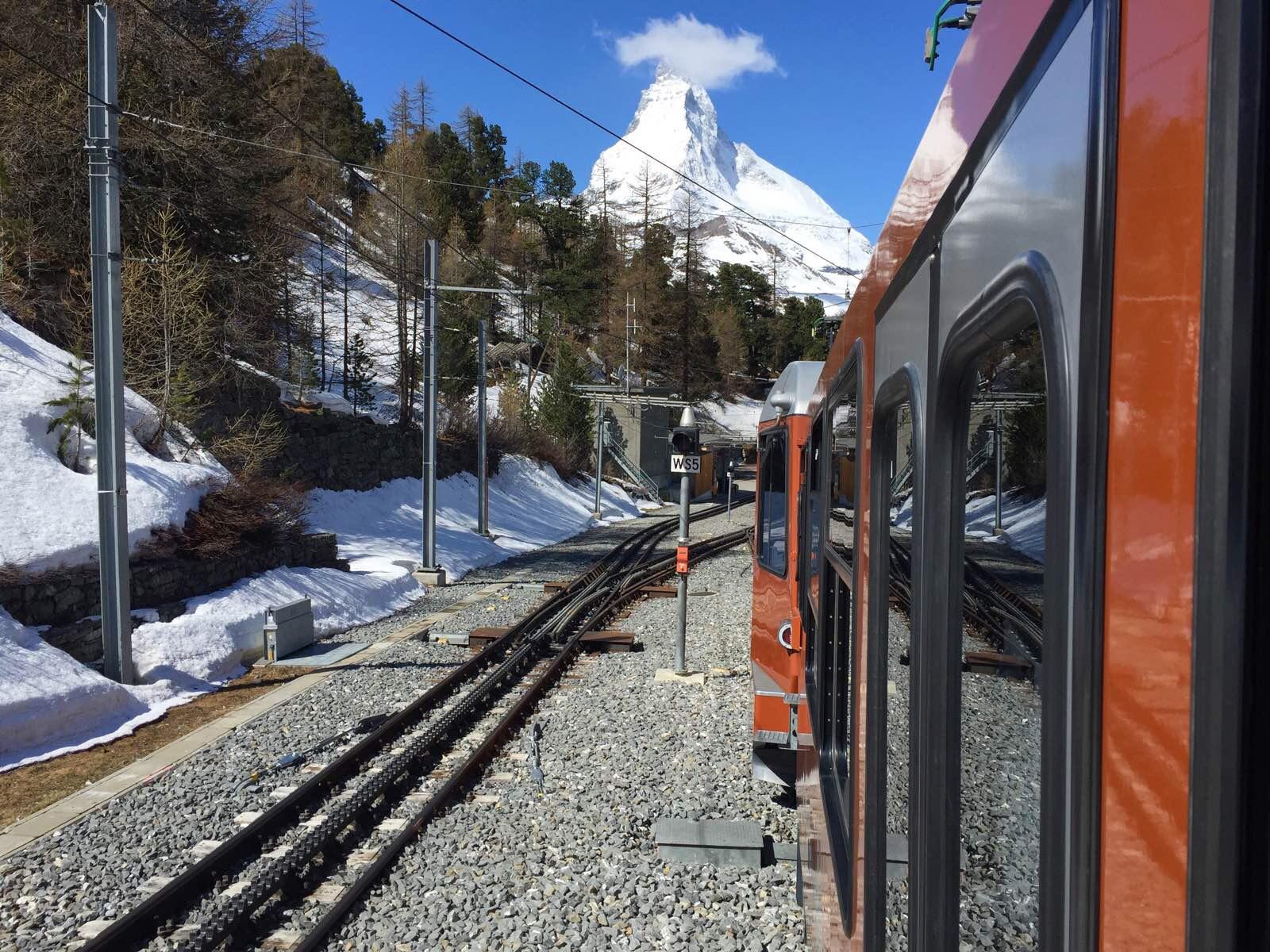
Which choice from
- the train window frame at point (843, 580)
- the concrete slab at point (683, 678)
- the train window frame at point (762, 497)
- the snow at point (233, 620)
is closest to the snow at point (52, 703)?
the snow at point (233, 620)

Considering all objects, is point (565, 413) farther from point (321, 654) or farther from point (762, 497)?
point (762, 497)

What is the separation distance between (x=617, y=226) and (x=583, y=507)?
50.6 meters

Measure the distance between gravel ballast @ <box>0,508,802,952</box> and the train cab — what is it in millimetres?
644

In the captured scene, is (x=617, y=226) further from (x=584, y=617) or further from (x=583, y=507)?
(x=584, y=617)

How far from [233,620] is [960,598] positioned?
12252 mm

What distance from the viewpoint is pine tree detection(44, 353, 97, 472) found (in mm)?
13383

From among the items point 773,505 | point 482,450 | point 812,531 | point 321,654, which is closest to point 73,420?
point 321,654

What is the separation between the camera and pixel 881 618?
201 centimetres

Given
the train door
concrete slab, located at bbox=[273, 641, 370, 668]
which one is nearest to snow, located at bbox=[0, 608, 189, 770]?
concrete slab, located at bbox=[273, 641, 370, 668]

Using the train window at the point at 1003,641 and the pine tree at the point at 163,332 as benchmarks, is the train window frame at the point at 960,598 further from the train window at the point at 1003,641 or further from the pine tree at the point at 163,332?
the pine tree at the point at 163,332

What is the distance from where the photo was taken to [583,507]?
1460 inches

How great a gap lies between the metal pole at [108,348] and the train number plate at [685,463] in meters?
5.95

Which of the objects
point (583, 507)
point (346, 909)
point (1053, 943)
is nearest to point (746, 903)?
point (346, 909)

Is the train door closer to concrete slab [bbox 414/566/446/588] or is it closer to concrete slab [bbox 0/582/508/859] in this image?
concrete slab [bbox 0/582/508/859]
